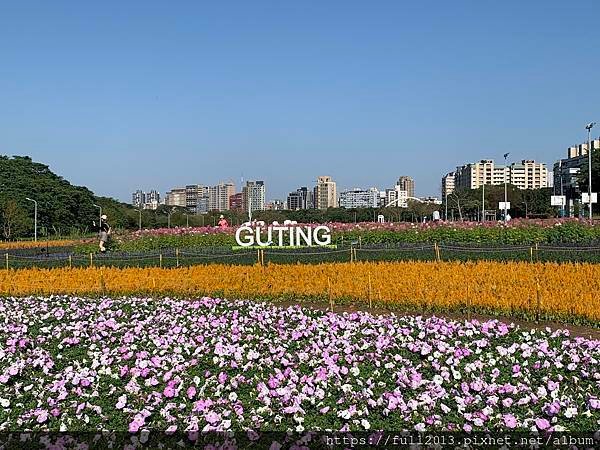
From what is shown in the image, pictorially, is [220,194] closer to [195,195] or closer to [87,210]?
[195,195]

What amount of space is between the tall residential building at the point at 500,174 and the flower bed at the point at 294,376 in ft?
466

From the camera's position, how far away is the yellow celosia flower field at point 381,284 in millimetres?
10547

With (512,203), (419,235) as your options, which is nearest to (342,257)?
(419,235)

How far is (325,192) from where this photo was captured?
6029 inches

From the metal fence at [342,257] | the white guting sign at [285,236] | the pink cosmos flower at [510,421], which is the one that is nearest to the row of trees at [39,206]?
the white guting sign at [285,236]

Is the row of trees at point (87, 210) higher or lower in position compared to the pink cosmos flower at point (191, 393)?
higher

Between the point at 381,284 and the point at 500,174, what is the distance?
151 m

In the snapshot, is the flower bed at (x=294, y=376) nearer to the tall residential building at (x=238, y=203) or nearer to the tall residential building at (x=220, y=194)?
the tall residential building at (x=238, y=203)

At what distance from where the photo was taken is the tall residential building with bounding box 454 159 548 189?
150 metres

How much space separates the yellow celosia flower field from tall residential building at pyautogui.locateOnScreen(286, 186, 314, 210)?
135 meters

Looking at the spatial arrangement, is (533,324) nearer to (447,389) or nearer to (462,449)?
(447,389)

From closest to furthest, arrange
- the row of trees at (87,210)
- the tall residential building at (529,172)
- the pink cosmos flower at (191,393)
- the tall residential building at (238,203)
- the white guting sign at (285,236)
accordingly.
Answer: the pink cosmos flower at (191,393), the white guting sign at (285,236), the row of trees at (87,210), the tall residential building at (238,203), the tall residential building at (529,172)

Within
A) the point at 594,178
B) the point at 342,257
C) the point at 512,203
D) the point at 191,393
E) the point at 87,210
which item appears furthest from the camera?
the point at 512,203

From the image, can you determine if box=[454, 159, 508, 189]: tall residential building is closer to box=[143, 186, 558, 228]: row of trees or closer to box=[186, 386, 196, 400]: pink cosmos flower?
box=[143, 186, 558, 228]: row of trees
